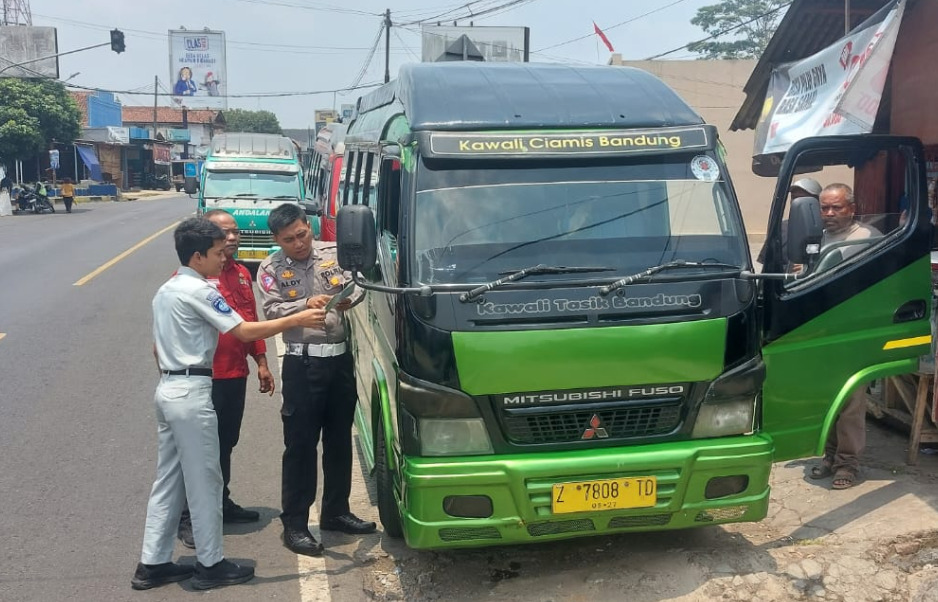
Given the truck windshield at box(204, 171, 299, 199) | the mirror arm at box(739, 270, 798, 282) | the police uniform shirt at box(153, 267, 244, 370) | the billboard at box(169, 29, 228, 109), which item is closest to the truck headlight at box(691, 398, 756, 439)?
the mirror arm at box(739, 270, 798, 282)

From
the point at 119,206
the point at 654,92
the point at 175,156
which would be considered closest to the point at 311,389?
the point at 654,92

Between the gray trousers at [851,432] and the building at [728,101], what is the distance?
633 inches

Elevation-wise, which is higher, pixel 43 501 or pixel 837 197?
pixel 837 197

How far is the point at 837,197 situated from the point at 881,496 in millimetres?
1826

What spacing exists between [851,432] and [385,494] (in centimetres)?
283

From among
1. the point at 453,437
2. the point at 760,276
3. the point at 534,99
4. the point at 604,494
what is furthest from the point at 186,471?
the point at 760,276

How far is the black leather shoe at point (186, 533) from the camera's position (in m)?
5.04

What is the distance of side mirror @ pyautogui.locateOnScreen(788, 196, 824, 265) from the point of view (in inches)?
173

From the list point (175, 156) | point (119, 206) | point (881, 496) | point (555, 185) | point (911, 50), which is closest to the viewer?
point (555, 185)

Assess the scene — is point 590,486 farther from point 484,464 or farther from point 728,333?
point 728,333

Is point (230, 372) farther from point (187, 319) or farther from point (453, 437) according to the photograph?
point (453, 437)

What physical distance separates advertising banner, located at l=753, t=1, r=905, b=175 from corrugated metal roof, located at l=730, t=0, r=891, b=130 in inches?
23.4

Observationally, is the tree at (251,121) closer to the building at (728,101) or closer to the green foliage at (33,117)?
the green foliage at (33,117)

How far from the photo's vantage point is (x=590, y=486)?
13.4 feet
